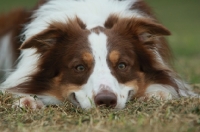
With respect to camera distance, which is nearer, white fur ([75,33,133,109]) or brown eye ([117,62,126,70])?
white fur ([75,33,133,109])

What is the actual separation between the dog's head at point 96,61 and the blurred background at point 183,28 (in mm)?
1770

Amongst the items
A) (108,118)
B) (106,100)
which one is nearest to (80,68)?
(106,100)

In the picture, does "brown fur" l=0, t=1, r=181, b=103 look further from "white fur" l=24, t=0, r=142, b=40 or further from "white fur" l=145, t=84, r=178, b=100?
"white fur" l=24, t=0, r=142, b=40

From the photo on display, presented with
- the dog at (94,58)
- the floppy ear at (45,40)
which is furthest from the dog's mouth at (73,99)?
the floppy ear at (45,40)

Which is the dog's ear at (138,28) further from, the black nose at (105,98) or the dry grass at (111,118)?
the black nose at (105,98)

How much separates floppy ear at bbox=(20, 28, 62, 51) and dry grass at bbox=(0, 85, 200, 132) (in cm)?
80

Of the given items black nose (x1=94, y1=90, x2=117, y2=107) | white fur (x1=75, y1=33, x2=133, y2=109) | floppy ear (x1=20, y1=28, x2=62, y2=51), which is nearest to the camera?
black nose (x1=94, y1=90, x2=117, y2=107)

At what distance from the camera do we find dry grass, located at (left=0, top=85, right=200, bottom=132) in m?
4.98

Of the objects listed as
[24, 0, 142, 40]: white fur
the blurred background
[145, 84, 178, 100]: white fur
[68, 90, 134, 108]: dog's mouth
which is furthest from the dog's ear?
the blurred background

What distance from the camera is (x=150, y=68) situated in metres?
6.79

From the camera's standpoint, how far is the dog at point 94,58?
6.07 m

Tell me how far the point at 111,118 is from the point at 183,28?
1578 centimetres

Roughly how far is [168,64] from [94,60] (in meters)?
1.69

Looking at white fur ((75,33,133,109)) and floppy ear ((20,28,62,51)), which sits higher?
floppy ear ((20,28,62,51))
